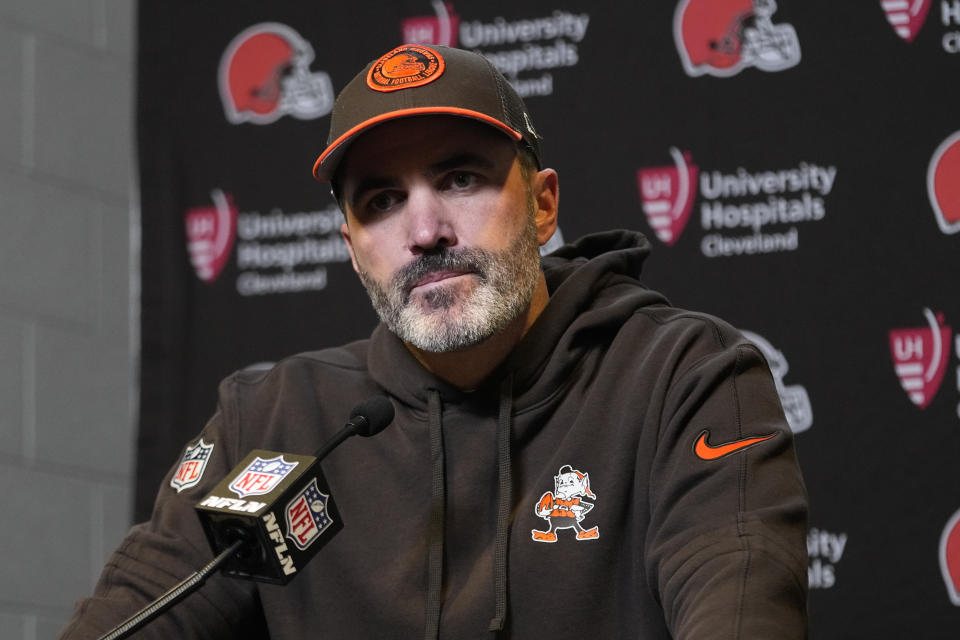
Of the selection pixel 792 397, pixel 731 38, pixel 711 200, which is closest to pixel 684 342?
pixel 792 397

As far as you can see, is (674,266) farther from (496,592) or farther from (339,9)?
(496,592)

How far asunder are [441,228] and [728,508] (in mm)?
454

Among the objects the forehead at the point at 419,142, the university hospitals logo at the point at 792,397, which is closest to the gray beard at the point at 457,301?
the forehead at the point at 419,142

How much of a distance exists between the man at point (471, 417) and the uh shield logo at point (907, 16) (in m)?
0.92

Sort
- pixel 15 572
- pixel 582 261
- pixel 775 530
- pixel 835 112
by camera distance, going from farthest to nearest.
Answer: pixel 15 572 → pixel 835 112 → pixel 582 261 → pixel 775 530

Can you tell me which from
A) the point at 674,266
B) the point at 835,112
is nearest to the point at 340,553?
the point at 674,266

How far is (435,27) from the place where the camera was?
2.62 metres

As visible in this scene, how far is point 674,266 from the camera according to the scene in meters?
2.36

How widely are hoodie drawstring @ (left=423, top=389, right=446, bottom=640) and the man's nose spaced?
19 centimetres

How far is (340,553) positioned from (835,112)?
1259 millimetres

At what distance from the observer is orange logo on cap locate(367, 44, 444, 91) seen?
147cm

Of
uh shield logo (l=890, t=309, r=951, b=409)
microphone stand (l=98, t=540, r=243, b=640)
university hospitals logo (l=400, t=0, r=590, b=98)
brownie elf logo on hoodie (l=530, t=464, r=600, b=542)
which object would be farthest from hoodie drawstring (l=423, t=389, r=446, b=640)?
university hospitals logo (l=400, t=0, r=590, b=98)

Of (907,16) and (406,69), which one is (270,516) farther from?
(907,16)

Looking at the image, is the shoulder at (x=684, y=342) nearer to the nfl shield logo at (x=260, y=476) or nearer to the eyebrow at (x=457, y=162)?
the eyebrow at (x=457, y=162)
